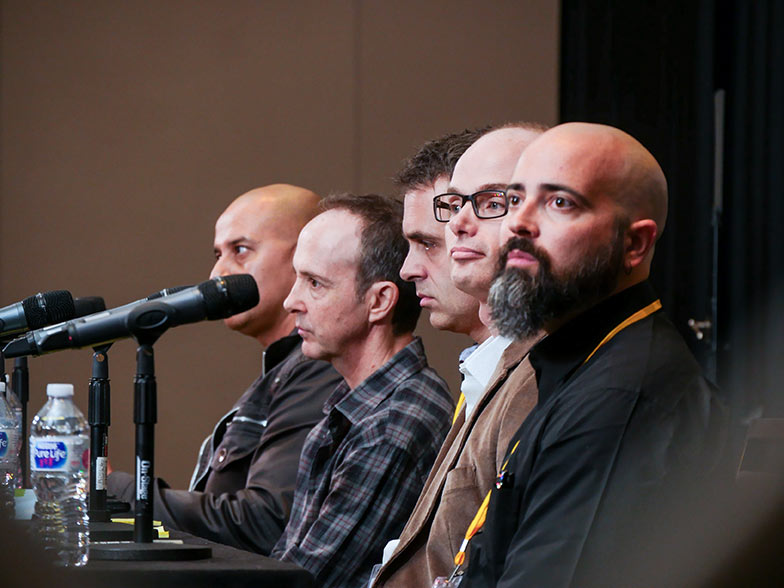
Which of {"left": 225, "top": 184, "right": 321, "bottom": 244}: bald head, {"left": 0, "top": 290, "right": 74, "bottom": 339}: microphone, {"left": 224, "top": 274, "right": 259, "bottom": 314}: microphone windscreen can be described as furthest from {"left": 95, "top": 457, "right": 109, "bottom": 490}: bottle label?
{"left": 225, "top": 184, "right": 321, "bottom": 244}: bald head

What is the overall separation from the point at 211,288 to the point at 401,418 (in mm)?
815

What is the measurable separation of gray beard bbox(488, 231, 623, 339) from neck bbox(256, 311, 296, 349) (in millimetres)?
1728

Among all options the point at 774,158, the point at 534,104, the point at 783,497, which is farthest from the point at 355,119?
the point at 783,497

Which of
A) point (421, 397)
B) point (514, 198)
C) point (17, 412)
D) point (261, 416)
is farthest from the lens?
point (261, 416)

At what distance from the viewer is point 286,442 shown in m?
2.56

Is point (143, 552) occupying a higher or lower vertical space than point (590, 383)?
lower

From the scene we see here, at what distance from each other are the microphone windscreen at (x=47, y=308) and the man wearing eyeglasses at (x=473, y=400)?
0.68m

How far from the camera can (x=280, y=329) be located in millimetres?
3238

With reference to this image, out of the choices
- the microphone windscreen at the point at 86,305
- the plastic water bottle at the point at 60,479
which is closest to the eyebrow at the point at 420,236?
the microphone windscreen at the point at 86,305

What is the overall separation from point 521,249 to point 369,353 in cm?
100

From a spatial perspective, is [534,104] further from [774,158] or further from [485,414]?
[485,414]

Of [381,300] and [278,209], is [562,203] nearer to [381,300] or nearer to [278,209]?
[381,300]

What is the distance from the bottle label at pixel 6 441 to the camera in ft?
6.53

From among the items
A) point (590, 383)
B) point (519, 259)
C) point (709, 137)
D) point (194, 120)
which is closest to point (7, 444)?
point (519, 259)
